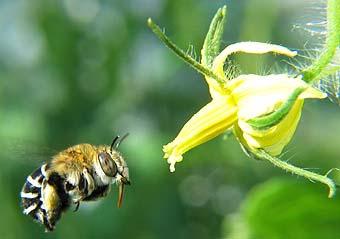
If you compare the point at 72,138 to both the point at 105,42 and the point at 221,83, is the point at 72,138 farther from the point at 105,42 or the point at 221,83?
the point at 221,83

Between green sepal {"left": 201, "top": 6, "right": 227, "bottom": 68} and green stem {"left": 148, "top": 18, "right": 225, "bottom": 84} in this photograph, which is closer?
green stem {"left": 148, "top": 18, "right": 225, "bottom": 84}

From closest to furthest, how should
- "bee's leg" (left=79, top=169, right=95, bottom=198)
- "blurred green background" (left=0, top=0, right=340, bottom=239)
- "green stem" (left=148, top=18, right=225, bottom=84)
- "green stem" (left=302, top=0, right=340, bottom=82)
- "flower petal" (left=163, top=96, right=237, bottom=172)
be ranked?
"green stem" (left=148, top=18, right=225, bottom=84), "green stem" (left=302, top=0, right=340, bottom=82), "flower petal" (left=163, top=96, right=237, bottom=172), "bee's leg" (left=79, top=169, right=95, bottom=198), "blurred green background" (left=0, top=0, right=340, bottom=239)

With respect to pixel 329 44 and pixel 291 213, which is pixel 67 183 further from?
pixel 329 44

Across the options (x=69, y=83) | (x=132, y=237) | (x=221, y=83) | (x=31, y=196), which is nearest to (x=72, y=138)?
(x=69, y=83)

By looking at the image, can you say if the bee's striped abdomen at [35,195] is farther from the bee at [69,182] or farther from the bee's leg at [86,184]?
the bee's leg at [86,184]

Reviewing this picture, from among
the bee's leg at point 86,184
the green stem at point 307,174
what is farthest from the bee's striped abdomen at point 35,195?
the green stem at point 307,174

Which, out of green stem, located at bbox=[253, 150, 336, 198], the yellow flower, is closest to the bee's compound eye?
the yellow flower

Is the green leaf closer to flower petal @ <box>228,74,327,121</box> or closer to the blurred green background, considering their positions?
flower petal @ <box>228,74,327,121</box>
